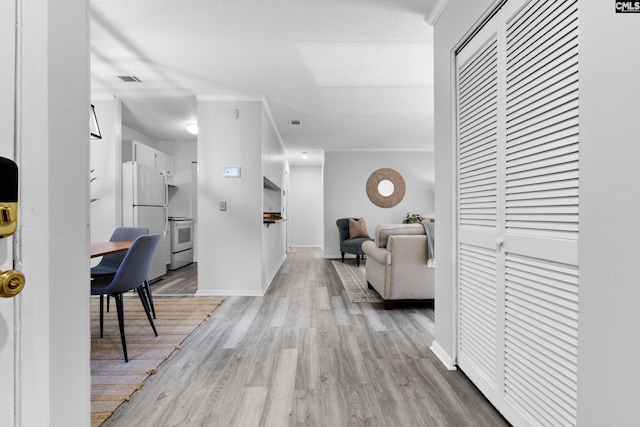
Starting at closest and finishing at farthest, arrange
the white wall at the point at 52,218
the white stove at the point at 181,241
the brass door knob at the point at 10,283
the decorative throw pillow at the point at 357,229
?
the brass door knob at the point at 10,283, the white wall at the point at 52,218, the white stove at the point at 181,241, the decorative throw pillow at the point at 357,229

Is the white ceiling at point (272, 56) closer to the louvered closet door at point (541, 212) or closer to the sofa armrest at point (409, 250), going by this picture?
the louvered closet door at point (541, 212)

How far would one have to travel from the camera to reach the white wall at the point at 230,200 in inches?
160

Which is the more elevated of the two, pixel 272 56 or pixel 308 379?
pixel 272 56

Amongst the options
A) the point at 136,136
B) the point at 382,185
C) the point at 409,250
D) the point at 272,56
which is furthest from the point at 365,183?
the point at 272,56

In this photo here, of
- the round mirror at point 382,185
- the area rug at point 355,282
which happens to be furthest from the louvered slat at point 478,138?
the round mirror at point 382,185

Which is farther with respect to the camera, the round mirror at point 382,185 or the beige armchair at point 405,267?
the round mirror at point 382,185

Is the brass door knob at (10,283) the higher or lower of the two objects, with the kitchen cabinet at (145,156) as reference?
lower

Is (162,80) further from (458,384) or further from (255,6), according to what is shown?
(458,384)

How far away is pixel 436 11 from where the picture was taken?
7.48ft

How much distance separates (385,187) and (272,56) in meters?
5.06

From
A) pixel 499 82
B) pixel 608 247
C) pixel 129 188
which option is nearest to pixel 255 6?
pixel 499 82

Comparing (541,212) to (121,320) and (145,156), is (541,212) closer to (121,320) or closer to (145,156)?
Result: (121,320)

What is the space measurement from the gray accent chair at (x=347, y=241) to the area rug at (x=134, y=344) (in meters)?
3.19

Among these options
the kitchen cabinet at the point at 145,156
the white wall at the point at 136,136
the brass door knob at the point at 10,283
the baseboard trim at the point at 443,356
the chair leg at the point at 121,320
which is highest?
the white wall at the point at 136,136
